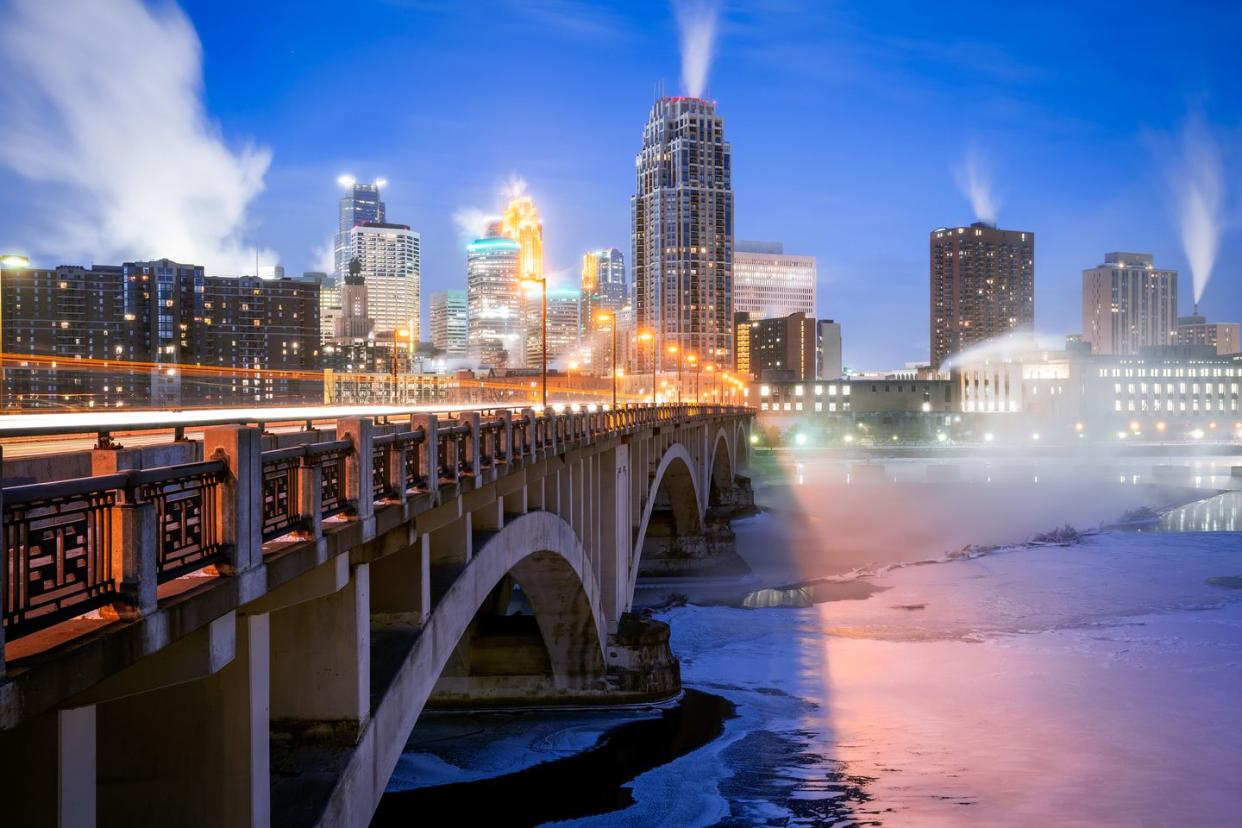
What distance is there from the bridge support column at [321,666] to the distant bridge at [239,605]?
0.02 metres

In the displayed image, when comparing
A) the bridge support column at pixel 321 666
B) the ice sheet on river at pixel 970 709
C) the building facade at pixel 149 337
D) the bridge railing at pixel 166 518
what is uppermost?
the building facade at pixel 149 337

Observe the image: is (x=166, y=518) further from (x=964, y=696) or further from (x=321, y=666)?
(x=964, y=696)

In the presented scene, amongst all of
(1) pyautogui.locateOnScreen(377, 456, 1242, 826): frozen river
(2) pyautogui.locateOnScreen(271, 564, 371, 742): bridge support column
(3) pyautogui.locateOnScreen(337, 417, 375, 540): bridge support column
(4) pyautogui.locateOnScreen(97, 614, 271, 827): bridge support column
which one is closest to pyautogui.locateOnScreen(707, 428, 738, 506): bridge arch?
(1) pyautogui.locateOnScreen(377, 456, 1242, 826): frozen river

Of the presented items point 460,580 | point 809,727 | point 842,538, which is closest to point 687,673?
point 809,727

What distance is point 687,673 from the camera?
1371 inches

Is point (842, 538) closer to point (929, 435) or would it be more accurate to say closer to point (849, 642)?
point (849, 642)

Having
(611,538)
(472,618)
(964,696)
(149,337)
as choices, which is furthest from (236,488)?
(149,337)

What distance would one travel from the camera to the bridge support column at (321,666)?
34.2 feet

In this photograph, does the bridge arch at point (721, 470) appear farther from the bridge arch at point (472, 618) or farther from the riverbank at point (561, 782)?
the riverbank at point (561, 782)

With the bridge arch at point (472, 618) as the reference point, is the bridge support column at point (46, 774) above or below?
above

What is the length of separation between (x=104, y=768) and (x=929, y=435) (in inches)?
7652

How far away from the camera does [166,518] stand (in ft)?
21.9

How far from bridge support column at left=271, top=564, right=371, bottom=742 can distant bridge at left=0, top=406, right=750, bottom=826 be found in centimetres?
2

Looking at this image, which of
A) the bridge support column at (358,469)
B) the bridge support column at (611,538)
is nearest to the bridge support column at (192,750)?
the bridge support column at (358,469)
